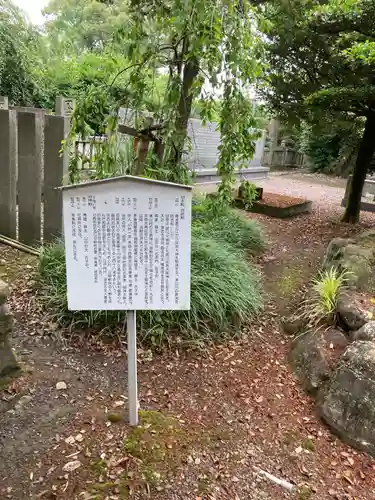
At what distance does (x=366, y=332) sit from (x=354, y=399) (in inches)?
22.0

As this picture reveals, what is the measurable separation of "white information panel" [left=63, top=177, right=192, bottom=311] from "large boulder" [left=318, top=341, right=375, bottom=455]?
123 cm

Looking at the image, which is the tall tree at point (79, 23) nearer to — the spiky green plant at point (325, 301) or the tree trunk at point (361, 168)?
the tree trunk at point (361, 168)

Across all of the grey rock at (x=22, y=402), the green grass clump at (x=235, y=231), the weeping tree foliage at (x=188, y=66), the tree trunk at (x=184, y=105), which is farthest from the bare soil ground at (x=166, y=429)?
the green grass clump at (x=235, y=231)

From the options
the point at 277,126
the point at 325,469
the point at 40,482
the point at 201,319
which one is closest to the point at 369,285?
the point at 201,319

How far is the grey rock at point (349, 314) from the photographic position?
3.05 meters

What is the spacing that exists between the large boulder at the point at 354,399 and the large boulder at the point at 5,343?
1.94 metres

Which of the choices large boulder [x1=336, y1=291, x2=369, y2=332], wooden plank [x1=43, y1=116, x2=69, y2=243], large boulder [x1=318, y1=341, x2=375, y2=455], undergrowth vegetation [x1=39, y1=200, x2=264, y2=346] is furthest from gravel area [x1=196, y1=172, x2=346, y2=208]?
large boulder [x1=318, y1=341, x2=375, y2=455]

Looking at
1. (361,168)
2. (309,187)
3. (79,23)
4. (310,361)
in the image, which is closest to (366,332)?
(310,361)

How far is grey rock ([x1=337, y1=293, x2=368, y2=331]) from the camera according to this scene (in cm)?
305

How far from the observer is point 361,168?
22.5 feet

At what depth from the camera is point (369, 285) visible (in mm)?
3623

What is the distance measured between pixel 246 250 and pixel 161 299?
3218 mm

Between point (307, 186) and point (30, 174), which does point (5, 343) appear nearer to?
point (30, 174)

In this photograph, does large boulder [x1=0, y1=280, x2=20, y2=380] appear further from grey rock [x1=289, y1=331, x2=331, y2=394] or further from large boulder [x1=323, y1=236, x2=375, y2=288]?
large boulder [x1=323, y1=236, x2=375, y2=288]
